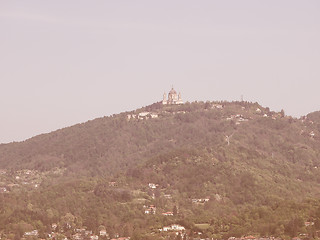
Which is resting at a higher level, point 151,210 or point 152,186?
point 152,186

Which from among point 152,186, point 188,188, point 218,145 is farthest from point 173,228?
point 218,145

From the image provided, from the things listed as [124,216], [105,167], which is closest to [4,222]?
[124,216]

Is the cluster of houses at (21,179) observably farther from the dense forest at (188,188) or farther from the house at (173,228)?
the house at (173,228)

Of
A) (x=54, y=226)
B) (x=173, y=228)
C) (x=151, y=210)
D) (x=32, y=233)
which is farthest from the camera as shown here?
(x=151, y=210)

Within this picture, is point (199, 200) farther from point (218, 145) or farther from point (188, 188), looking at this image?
point (218, 145)

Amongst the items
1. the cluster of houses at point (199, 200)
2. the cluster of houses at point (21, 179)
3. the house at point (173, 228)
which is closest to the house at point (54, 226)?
the house at point (173, 228)

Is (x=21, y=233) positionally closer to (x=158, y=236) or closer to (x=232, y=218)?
(x=158, y=236)

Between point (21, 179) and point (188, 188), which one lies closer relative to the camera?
point (188, 188)

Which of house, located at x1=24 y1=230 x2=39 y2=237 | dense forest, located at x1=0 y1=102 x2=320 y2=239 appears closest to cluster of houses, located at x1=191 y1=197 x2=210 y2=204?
dense forest, located at x1=0 y1=102 x2=320 y2=239
